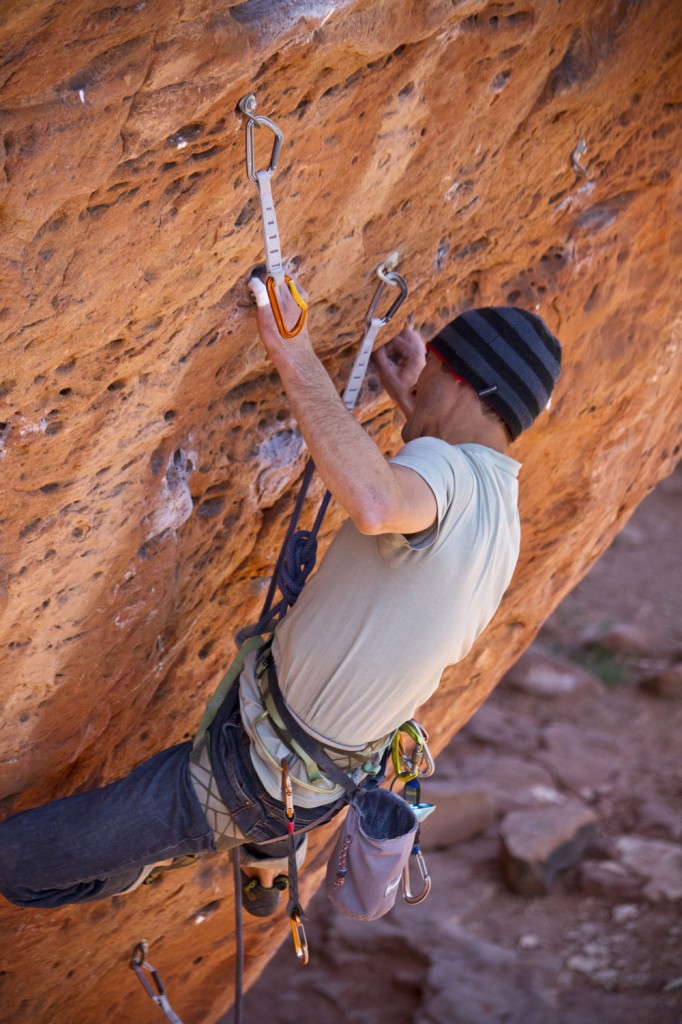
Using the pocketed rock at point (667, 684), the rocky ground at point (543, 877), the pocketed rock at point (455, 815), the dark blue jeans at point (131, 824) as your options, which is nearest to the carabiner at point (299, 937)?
the dark blue jeans at point (131, 824)

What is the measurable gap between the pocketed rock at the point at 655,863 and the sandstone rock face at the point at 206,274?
3801 millimetres

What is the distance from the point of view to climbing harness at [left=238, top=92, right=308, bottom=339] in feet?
6.62

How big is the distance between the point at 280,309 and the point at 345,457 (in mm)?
426

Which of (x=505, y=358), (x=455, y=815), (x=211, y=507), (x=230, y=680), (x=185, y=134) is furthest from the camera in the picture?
(x=455, y=815)

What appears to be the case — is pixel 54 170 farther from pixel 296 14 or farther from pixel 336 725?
pixel 336 725

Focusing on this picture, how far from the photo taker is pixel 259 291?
2270mm

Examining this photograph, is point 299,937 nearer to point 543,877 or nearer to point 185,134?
point 185,134

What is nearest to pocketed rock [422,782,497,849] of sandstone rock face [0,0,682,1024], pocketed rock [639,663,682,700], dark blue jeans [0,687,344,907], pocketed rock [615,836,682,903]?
pocketed rock [615,836,682,903]

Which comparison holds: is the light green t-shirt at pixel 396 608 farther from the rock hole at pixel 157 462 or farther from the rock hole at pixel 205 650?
the rock hole at pixel 205 650

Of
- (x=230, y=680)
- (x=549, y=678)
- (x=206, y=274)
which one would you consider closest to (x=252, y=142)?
(x=206, y=274)

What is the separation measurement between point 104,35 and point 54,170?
229 mm

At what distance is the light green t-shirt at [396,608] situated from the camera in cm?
216

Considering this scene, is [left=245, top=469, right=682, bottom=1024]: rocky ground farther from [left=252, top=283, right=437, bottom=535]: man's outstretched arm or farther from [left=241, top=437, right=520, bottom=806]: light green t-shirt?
[left=252, top=283, right=437, bottom=535]: man's outstretched arm

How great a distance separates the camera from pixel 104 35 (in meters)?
1.76
